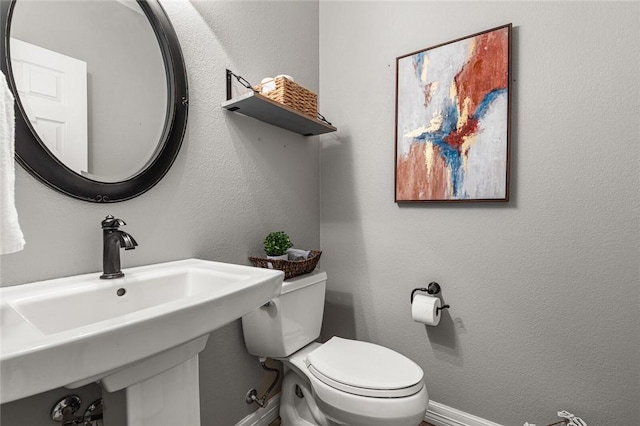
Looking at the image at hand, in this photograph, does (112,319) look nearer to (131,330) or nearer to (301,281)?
(131,330)

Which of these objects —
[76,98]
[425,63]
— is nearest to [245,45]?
[76,98]

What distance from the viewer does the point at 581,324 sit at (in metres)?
1.21

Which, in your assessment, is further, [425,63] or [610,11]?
[425,63]

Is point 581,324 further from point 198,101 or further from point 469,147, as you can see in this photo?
point 198,101

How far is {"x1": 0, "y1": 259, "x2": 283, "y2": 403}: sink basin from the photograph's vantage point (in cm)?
44

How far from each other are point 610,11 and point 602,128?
1.42 feet

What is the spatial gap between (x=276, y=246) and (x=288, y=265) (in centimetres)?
11

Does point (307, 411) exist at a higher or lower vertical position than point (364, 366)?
lower

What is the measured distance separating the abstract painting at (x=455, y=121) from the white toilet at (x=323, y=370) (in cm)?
72

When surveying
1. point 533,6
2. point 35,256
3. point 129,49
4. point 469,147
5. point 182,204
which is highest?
point 533,6

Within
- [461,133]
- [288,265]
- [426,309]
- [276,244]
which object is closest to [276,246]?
[276,244]

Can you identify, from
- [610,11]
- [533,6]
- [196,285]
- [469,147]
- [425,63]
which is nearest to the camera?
[196,285]

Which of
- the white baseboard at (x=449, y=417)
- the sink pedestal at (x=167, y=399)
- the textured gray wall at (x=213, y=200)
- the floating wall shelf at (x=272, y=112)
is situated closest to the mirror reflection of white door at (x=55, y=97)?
the textured gray wall at (x=213, y=200)

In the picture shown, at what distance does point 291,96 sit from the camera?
4.48 feet
